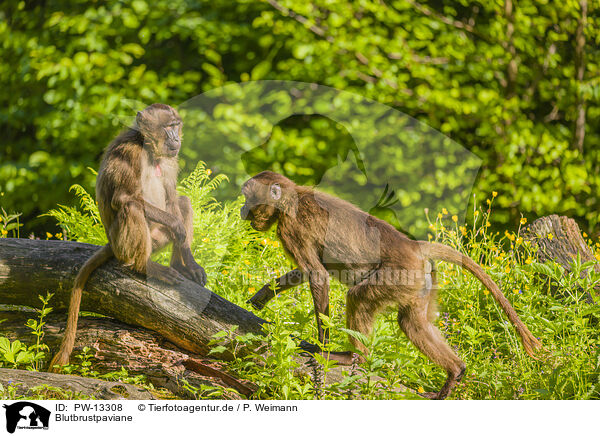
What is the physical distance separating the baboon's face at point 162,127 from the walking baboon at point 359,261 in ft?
2.02

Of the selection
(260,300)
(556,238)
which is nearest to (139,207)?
(260,300)

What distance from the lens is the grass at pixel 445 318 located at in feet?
12.0

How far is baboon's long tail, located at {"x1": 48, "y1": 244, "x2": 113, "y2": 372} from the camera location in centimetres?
397

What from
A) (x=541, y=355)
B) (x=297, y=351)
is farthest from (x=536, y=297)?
(x=297, y=351)

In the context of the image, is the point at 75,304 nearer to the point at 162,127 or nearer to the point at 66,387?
the point at 66,387

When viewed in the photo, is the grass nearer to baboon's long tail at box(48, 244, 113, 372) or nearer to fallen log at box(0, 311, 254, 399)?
fallen log at box(0, 311, 254, 399)

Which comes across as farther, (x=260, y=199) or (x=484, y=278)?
(x=260, y=199)

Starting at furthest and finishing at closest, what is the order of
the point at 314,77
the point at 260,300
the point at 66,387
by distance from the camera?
the point at 314,77, the point at 260,300, the point at 66,387

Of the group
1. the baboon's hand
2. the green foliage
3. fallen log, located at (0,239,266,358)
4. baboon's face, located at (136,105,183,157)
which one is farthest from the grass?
the green foliage

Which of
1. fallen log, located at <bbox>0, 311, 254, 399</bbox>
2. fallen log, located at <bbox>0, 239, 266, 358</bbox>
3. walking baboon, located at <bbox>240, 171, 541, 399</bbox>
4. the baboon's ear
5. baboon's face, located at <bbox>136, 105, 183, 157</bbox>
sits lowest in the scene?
fallen log, located at <bbox>0, 311, 254, 399</bbox>
